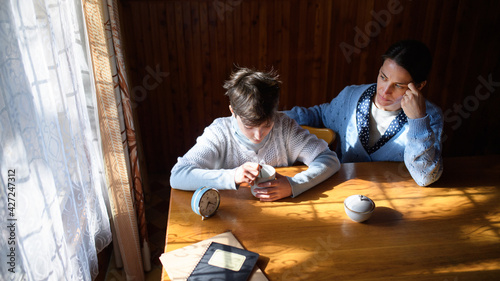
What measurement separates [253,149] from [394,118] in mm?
815

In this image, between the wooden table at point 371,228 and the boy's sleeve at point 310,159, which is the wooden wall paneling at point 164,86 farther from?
the wooden table at point 371,228

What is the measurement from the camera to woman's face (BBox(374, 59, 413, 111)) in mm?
1729

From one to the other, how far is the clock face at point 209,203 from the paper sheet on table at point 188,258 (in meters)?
0.12

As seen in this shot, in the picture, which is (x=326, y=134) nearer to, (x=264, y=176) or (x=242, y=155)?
(x=242, y=155)

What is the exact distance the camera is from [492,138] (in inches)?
148

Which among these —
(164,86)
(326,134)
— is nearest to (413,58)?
(326,134)

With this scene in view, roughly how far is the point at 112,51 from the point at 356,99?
56.3 inches

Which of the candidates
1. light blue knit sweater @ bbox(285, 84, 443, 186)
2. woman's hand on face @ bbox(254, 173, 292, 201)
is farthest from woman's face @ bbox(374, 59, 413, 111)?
woman's hand on face @ bbox(254, 173, 292, 201)

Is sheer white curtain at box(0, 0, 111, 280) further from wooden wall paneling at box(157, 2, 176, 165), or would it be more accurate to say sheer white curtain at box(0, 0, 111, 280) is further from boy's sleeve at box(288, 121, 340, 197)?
wooden wall paneling at box(157, 2, 176, 165)

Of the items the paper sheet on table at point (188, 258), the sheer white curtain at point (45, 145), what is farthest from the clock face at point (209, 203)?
the sheer white curtain at point (45, 145)

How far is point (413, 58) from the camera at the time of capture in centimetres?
170

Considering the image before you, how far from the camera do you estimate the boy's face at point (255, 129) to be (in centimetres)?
155

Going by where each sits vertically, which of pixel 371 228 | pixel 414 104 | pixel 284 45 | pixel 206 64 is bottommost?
pixel 371 228

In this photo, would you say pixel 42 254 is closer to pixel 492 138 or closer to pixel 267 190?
pixel 267 190
